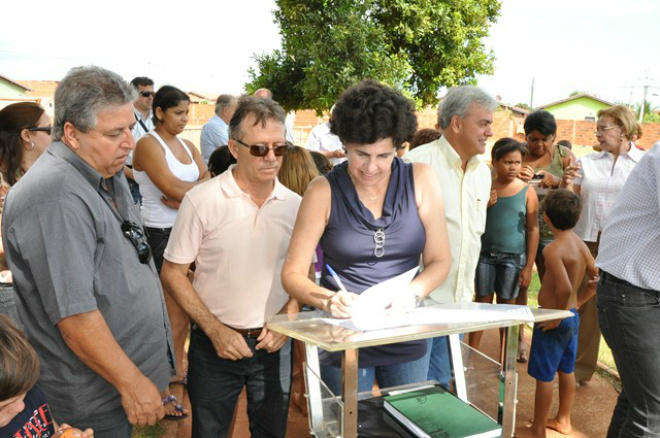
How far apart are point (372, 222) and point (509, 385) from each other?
0.73 meters

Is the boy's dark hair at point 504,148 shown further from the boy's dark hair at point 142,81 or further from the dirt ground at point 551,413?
the boy's dark hair at point 142,81

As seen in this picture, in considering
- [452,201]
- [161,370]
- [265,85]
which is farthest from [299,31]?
[161,370]

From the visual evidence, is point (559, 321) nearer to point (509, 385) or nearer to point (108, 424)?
point (509, 385)

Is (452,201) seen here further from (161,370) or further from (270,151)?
(161,370)

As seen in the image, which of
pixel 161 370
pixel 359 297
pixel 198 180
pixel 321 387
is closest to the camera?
pixel 359 297

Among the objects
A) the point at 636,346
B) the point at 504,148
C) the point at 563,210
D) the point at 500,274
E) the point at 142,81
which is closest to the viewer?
the point at 636,346

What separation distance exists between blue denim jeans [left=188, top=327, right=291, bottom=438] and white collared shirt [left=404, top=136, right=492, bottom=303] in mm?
1061

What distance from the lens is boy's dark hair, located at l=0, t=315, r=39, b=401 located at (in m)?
1.48

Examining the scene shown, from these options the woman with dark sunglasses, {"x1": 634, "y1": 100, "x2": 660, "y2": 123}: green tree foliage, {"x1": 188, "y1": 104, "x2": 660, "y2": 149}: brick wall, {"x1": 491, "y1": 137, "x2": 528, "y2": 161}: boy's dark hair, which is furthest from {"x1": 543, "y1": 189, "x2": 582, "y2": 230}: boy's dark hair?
{"x1": 634, "y1": 100, "x2": 660, "y2": 123}: green tree foliage

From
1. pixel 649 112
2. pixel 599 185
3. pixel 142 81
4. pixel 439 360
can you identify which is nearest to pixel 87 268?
pixel 439 360

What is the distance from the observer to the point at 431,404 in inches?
63.3

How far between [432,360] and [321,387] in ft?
5.02

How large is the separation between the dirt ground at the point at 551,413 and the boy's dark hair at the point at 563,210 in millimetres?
1408

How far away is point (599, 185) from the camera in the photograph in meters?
4.51
